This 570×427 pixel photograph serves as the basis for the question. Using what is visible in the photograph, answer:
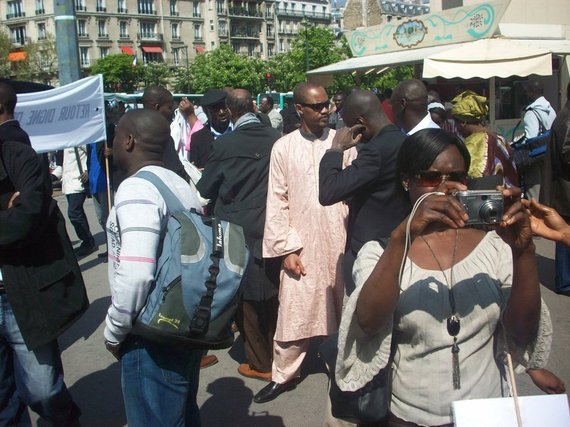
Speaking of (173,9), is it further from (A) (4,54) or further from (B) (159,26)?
(A) (4,54)

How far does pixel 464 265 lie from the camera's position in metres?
1.97

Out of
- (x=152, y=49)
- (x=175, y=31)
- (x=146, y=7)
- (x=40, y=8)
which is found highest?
(x=146, y=7)

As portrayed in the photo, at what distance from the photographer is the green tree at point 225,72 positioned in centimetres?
6800

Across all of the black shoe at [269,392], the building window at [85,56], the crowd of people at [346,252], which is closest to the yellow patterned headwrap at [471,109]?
the crowd of people at [346,252]

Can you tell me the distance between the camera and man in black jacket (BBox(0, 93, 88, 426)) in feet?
9.31

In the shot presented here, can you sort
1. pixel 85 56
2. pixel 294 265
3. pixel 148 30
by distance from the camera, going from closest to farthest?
pixel 294 265 → pixel 85 56 → pixel 148 30

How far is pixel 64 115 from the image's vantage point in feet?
20.5

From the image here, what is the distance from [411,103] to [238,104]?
52.0 inches

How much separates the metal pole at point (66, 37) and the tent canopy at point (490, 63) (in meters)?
4.98

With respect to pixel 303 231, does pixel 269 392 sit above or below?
below

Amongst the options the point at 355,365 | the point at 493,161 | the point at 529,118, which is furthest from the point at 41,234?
the point at 529,118

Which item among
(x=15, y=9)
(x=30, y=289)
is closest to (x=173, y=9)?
(x=15, y=9)

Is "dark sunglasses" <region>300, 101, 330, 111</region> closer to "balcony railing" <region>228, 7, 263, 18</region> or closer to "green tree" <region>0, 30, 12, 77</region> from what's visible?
"green tree" <region>0, 30, 12, 77</region>

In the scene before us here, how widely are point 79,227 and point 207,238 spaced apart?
609cm
